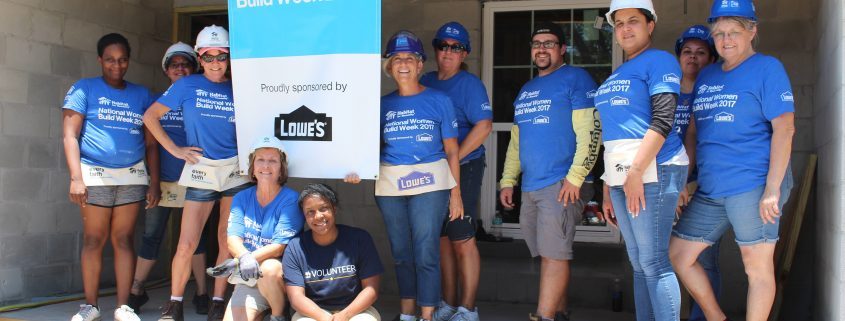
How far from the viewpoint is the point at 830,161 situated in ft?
11.4

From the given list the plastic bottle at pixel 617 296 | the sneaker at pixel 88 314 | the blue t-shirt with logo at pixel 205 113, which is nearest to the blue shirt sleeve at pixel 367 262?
the blue t-shirt with logo at pixel 205 113

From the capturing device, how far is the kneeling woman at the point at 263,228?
3746mm

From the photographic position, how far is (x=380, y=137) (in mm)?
3996

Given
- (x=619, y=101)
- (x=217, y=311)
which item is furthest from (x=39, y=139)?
(x=619, y=101)

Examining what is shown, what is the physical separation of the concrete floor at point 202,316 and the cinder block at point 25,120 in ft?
3.81

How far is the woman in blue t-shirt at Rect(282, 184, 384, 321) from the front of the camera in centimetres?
368

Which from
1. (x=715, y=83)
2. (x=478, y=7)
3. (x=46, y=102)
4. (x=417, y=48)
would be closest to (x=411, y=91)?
(x=417, y=48)

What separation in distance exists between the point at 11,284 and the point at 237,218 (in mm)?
2133

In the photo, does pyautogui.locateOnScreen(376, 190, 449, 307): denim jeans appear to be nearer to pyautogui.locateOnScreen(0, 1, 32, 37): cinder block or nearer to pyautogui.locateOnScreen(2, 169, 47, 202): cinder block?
pyautogui.locateOnScreen(2, 169, 47, 202): cinder block

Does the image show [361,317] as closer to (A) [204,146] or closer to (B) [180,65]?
(A) [204,146]

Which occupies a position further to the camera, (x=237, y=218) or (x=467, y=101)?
(x=467, y=101)

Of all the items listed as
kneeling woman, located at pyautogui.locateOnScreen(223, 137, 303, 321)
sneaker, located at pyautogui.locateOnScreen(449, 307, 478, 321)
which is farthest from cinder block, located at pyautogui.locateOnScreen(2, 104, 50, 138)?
sneaker, located at pyautogui.locateOnScreen(449, 307, 478, 321)

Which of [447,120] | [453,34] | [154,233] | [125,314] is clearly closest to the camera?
[447,120]

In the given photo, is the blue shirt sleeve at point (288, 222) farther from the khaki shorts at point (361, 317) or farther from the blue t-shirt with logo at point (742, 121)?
the blue t-shirt with logo at point (742, 121)
